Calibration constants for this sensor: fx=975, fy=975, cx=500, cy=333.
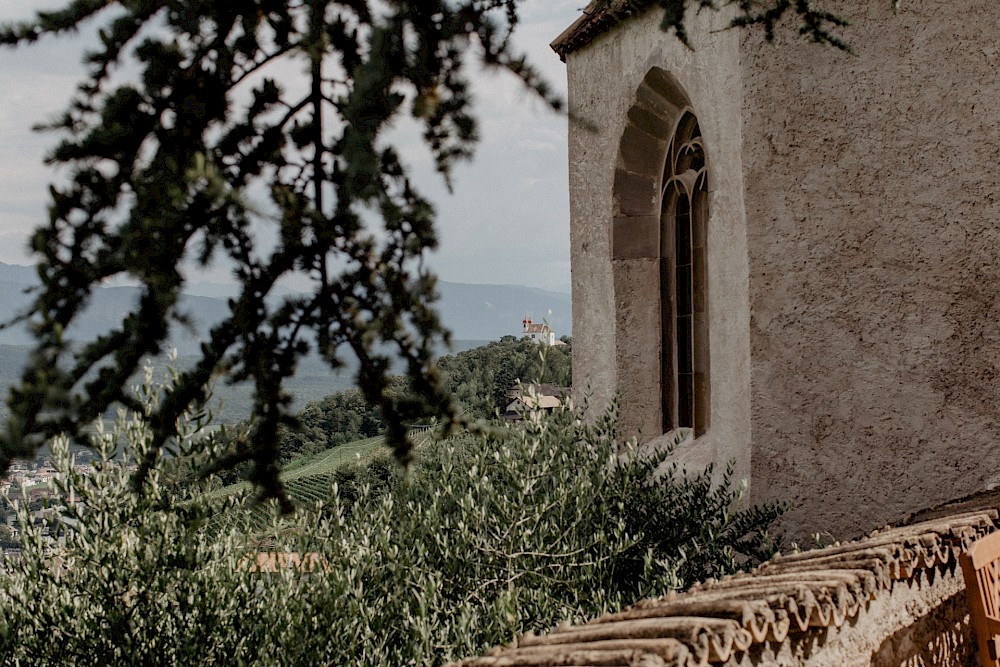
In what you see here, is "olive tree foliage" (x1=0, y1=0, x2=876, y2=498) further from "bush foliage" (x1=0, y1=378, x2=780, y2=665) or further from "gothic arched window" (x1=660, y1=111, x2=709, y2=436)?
"gothic arched window" (x1=660, y1=111, x2=709, y2=436)

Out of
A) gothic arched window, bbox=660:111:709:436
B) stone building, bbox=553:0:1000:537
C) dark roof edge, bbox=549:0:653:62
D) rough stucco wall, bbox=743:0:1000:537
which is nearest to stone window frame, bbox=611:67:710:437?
gothic arched window, bbox=660:111:709:436

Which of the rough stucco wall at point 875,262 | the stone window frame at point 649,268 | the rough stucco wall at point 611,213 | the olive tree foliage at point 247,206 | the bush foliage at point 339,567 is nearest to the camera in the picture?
the olive tree foliage at point 247,206

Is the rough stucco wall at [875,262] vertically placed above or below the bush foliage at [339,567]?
above

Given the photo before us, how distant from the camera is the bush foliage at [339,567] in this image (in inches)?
167

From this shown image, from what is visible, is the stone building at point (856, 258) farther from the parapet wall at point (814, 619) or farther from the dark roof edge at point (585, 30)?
the parapet wall at point (814, 619)

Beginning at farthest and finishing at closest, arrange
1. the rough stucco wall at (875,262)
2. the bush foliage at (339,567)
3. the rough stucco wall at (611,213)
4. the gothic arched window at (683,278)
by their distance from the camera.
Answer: the gothic arched window at (683,278) → the rough stucco wall at (611,213) → the rough stucco wall at (875,262) → the bush foliage at (339,567)

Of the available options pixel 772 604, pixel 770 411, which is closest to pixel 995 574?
pixel 772 604

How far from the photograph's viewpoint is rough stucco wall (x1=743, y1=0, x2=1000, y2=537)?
5316 mm

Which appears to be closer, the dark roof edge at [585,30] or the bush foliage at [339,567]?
the bush foliage at [339,567]

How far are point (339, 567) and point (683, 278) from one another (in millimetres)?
3884

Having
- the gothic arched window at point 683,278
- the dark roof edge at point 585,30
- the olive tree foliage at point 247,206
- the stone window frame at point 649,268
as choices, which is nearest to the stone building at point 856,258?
the gothic arched window at point 683,278

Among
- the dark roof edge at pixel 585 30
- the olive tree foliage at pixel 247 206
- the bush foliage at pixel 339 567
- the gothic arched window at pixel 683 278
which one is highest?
the dark roof edge at pixel 585 30

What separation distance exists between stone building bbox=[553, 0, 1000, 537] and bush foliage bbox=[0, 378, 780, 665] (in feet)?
1.91

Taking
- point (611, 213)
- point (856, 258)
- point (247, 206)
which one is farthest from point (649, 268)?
point (247, 206)
